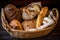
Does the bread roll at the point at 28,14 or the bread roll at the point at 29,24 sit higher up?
the bread roll at the point at 28,14

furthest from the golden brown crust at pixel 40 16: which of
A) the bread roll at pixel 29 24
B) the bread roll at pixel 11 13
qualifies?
the bread roll at pixel 11 13

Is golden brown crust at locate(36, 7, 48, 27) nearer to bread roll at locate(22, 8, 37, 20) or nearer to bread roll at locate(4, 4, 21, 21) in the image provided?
bread roll at locate(22, 8, 37, 20)

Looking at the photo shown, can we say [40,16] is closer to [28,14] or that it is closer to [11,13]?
[28,14]

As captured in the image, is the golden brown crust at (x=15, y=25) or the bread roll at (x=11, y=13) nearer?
the golden brown crust at (x=15, y=25)

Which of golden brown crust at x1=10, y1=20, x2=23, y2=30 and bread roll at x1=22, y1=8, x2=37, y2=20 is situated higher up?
bread roll at x1=22, y1=8, x2=37, y2=20

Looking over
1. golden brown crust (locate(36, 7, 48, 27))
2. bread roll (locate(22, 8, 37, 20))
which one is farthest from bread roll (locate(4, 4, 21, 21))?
golden brown crust (locate(36, 7, 48, 27))

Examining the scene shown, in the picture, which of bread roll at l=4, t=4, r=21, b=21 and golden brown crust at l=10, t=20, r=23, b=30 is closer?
golden brown crust at l=10, t=20, r=23, b=30

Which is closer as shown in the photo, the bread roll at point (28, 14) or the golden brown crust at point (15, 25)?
the golden brown crust at point (15, 25)

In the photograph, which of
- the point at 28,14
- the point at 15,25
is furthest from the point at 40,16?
the point at 15,25

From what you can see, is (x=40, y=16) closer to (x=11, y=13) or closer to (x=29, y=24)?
(x=29, y=24)

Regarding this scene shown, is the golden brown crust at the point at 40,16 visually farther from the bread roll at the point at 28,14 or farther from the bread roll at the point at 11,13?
the bread roll at the point at 11,13

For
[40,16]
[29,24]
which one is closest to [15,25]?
[29,24]
